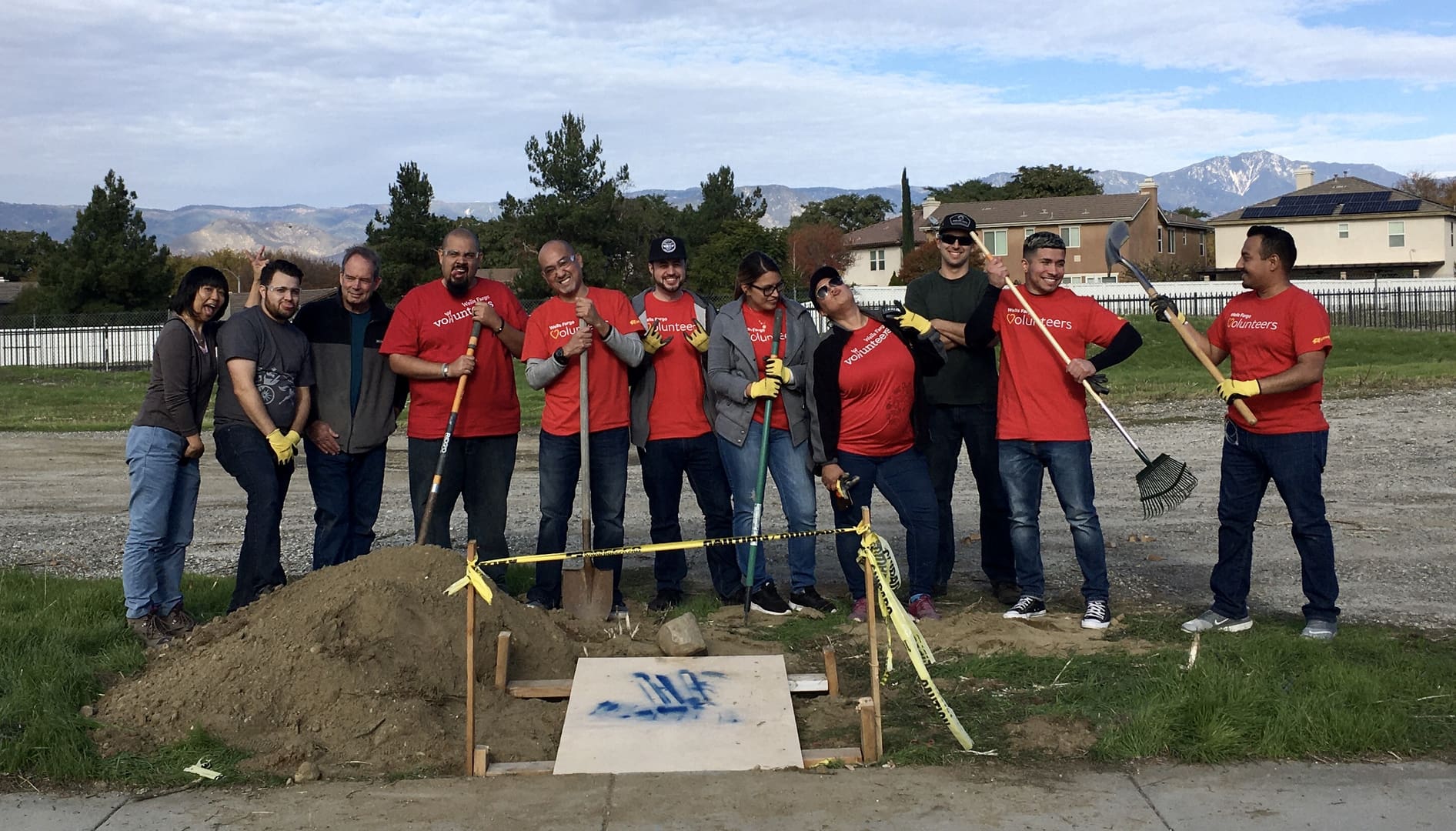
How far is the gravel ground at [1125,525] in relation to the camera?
27.0 ft

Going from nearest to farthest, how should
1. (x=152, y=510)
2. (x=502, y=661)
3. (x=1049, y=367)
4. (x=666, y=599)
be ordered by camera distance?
1. (x=502, y=661)
2. (x=152, y=510)
3. (x=1049, y=367)
4. (x=666, y=599)

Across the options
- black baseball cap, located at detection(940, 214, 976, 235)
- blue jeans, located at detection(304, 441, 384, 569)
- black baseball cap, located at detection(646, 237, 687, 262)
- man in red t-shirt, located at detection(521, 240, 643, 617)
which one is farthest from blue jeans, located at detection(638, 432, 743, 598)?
black baseball cap, located at detection(940, 214, 976, 235)

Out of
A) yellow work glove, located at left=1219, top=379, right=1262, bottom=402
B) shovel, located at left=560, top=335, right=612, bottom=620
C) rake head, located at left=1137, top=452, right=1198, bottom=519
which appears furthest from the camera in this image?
shovel, located at left=560, top=335, right=612, bottom=620

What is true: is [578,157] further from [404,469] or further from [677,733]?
[677,733]

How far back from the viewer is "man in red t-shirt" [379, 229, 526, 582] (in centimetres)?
750

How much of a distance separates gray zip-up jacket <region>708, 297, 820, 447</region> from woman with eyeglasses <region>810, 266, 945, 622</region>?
17 centimetres

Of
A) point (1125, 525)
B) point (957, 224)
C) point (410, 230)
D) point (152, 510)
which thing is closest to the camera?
point (152, 510)

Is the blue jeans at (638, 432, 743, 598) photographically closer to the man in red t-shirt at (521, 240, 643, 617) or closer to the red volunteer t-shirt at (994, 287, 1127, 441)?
the man in red t-shirt at (521, 240, 643, 617)

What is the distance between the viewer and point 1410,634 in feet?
22.6

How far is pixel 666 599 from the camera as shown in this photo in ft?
25.6

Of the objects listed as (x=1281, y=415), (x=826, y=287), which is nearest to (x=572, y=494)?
(x=826, y=287)

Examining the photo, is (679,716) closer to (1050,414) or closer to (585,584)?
(585,584)

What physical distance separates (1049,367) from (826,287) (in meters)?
1.32

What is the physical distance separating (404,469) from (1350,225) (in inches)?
2452
